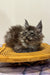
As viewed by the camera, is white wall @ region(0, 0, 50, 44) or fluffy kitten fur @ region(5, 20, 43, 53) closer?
fluffy kitten fur @ region(5, 20, 43, 53)

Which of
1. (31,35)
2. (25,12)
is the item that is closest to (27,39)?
(31,35)

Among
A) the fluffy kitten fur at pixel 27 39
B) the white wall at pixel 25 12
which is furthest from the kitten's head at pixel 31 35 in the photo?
the white wall at pixel 25 12

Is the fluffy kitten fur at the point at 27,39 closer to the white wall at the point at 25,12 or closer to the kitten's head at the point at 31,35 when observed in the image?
the kitten's head at the point at 31,35

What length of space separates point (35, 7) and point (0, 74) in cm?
100

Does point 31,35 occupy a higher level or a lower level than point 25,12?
lower

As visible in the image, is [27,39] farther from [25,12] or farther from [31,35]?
[25,12]

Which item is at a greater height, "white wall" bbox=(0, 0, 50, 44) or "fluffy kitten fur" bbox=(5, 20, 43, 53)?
"white wall" bbox=(0, 0, 50, 44)

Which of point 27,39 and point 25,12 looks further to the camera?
point 25,12

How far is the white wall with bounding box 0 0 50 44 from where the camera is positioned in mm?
1458

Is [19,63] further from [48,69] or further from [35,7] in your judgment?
[35,7]

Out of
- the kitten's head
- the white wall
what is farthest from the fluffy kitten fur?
the white wall

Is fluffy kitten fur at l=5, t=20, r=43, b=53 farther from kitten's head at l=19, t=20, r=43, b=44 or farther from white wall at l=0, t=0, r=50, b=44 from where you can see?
white wall at l=0, t=0, r=50, b=44

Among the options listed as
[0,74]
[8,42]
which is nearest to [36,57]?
[0,74]

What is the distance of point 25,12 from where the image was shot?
59.1 inches
